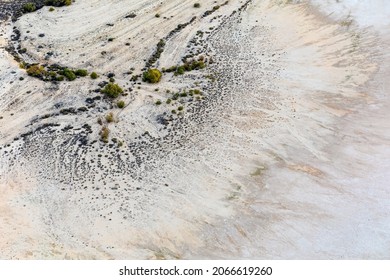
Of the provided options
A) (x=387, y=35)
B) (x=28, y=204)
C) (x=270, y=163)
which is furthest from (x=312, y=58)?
(x=28, y=204)

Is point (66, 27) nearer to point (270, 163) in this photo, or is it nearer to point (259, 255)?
point (270, 163)

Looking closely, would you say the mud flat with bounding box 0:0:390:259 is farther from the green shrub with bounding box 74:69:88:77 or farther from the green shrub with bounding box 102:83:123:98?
the green shrub with bounding box 102:83:123:98

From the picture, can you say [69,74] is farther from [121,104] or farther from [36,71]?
[121,104]

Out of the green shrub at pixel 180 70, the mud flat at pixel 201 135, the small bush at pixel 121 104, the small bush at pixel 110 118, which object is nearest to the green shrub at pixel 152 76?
the mud flat at pixel 201 135

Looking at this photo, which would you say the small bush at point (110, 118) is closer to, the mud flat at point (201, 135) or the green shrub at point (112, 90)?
the mud flat at point (201, 135)

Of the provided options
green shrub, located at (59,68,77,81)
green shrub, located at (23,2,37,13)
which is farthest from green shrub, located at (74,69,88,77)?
green shrub, located at (23,2,37,13)

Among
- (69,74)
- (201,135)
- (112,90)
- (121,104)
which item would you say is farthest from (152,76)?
(201,135)
